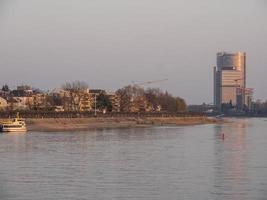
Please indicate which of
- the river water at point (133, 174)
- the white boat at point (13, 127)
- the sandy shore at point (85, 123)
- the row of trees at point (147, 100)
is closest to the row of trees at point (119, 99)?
the row of trees at point (147, 100)

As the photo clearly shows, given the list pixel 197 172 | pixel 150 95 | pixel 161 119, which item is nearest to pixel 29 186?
pixel 197 172

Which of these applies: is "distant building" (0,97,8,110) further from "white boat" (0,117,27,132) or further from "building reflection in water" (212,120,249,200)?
"building reflection in water" (212,120,249,200)

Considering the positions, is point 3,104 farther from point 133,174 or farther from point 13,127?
point 133,174

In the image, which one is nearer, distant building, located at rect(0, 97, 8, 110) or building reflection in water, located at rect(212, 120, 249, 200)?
building reflection in water, located at rect(212, 120, 249, 200)

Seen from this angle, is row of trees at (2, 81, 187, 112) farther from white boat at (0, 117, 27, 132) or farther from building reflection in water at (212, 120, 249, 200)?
building reflection in water at (212, 120, 249, 200)

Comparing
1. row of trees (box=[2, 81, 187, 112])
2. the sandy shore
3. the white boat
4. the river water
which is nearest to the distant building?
row of trees (box=[2, 81, 187, 112])

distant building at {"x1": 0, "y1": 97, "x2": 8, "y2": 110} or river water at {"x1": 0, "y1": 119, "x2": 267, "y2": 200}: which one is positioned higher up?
distant building at {"x1": 0, "y1": 97, "x2": 8, "y2": 110}

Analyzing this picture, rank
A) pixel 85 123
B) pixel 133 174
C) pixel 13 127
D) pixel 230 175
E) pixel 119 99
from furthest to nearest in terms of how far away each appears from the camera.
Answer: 1. pixel 119 99
2. pixel 85 123
3. pixel 13 127
4. pixel 133 174
5. pixel 230 175

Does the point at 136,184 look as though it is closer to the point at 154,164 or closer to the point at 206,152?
the point at 154,164

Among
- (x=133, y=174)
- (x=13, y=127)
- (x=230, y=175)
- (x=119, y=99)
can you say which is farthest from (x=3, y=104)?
(x=230, y=175)

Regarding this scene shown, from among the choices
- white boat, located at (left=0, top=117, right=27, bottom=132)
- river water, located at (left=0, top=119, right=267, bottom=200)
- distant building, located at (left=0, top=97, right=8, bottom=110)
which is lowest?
river water, located at (left=0, top=119, right=267, bottom=200)

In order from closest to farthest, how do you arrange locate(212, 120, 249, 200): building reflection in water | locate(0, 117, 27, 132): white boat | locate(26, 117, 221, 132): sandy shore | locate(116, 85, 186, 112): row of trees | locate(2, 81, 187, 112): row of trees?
1. locate(212, 120, 249, 200): building reflection in water
2. locate(0, 117, 27, 132): white boat
3. locate(26, 117, 221, 132): sandy shore
4. locate(2, 81, 187, 112): row of trees
5. locate(116, 85, 186, 112): row of trees

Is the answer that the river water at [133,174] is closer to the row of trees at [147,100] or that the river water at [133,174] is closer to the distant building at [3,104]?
the distant building at [3,104]

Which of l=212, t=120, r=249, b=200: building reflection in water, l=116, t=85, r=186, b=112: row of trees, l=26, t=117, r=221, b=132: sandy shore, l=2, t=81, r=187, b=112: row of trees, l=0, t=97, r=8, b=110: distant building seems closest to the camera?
l=212, t=120, r=249, b=200: building reflection in water
